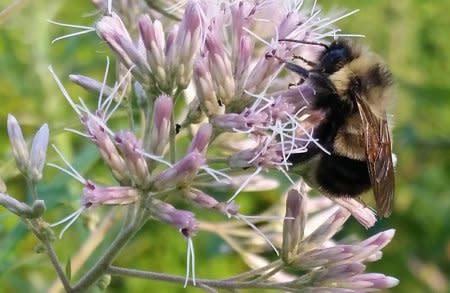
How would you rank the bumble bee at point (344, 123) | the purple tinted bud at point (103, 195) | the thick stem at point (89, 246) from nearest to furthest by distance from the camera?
the purple tinted bud at point (103, 195)
the bumble bee at point (344, 123)
the thick stem at point (89, 246)

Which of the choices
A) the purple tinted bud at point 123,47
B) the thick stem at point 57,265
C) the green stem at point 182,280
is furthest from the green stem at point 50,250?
the purple tinted bud at point 123,47

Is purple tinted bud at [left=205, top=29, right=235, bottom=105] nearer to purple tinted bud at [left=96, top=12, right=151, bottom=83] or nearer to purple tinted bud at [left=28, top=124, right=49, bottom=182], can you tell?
purple tinted bud at [left=96, top=12, right=151, bottom=83]

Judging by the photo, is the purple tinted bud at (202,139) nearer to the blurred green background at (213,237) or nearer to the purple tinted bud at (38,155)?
the purple tinted bud at (38,155)

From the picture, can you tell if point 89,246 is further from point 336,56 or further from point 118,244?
point 336,56

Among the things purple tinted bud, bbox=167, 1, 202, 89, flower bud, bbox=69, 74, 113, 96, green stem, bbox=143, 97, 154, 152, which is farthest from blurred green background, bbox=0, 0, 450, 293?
purple tinted bud, bbox=167, 1, 202, 89

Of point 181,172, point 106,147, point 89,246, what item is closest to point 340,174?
point 181,172

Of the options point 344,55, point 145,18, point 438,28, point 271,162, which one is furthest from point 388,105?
point 438,28
